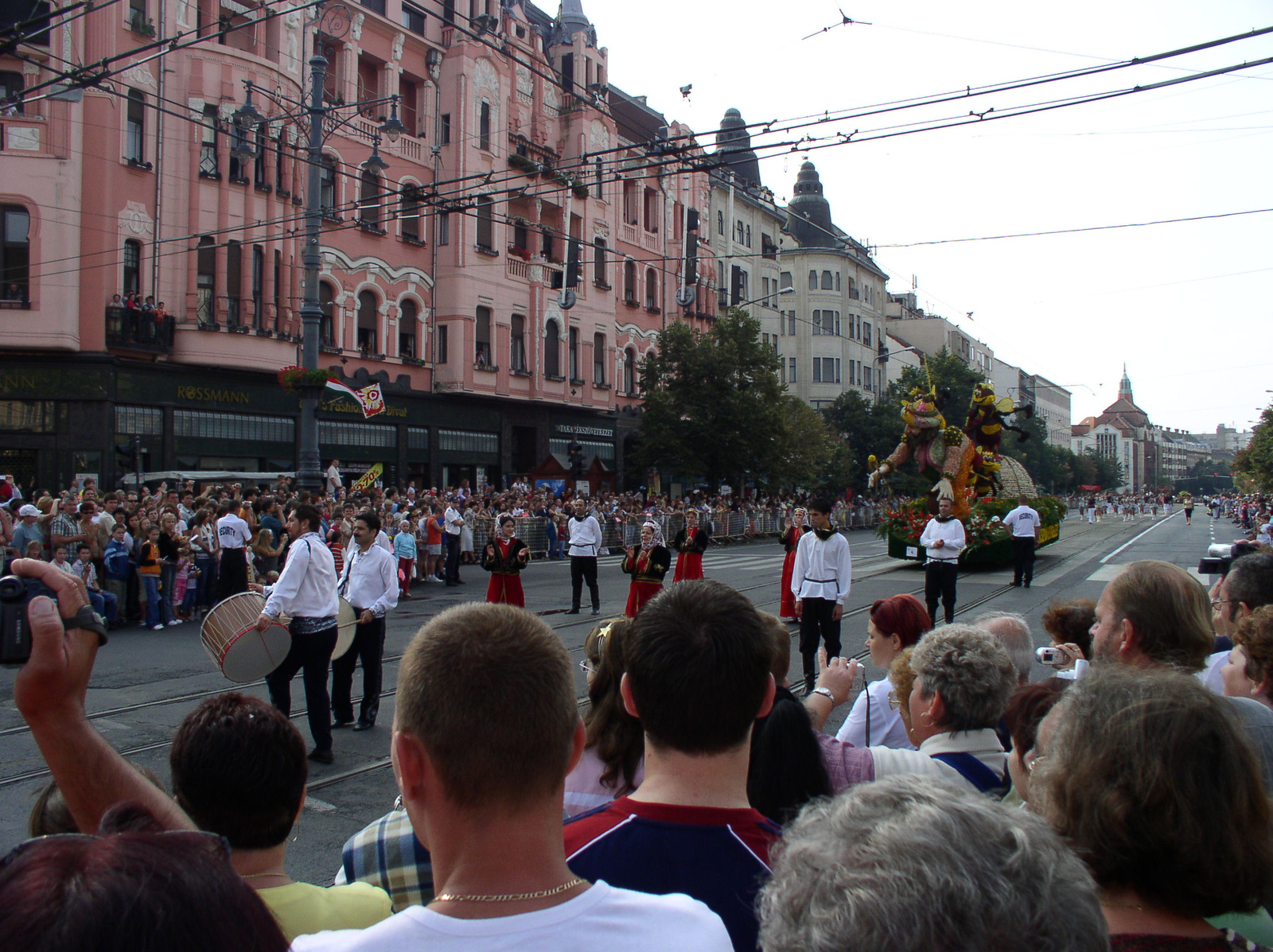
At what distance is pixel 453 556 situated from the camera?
2055 cm

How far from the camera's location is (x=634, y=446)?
42.0m

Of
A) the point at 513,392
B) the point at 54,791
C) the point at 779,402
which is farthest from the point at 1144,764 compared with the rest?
the point at 779,402

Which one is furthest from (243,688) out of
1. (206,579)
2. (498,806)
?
(498,806)

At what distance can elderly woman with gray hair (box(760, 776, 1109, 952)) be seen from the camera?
1323 millimetres

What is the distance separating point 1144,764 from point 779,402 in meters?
38.9

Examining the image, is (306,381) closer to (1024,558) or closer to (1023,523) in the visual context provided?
(1023,523)

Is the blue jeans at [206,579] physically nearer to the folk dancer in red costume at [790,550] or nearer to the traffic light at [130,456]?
the traffic light at [130,456]

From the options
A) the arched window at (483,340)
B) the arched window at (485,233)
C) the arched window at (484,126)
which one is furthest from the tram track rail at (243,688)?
the arched window at (484,126)

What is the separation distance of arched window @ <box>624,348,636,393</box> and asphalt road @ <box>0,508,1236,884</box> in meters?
16.2

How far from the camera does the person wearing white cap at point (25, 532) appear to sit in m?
13.0

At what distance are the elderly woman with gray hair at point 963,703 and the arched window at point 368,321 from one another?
29092 mm

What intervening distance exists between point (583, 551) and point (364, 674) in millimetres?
7215

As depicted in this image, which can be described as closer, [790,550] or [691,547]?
[790,550]

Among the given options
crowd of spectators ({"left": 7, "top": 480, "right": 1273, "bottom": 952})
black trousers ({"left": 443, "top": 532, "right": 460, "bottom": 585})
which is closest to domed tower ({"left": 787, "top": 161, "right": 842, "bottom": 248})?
black trousers ({"left": 443, "top": 532, "right": 460, "bottom": 585})
